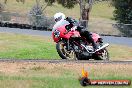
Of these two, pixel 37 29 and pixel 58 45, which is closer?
pixel 58 45

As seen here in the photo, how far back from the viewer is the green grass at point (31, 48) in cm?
2573

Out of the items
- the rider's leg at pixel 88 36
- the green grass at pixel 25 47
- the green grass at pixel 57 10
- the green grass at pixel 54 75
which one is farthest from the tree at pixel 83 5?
the green grass at pixel 54 75

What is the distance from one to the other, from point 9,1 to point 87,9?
1685 inches

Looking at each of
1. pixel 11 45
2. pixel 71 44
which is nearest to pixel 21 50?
pixel 11 45

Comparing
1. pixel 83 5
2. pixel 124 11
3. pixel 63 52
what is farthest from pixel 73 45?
pixel 124 11

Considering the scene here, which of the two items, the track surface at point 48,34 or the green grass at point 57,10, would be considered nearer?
the track surface at point 48,34

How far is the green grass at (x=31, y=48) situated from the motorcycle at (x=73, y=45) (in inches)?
283

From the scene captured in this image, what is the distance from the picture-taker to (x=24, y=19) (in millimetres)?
41281

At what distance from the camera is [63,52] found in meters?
16.4

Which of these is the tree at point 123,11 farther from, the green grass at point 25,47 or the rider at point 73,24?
the rider at point 73,24

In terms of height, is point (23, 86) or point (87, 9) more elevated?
point (23, 86)

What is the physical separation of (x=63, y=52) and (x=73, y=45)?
1.72 ft

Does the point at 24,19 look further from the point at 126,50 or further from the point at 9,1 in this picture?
the point at 9,1

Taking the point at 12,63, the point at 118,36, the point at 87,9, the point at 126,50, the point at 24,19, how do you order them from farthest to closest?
the point at 87,9, the point at 24,19, the point at 118,36, the point at 126,50, the point at 12,63
